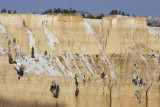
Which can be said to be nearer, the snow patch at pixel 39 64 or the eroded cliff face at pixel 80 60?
the eroded cliff face at pixel 80 60

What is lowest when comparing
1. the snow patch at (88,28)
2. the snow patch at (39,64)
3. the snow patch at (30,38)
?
the snow patch at (39,64)

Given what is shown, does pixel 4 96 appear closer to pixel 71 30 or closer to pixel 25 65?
pixel 25 65

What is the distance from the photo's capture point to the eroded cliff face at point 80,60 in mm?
37406

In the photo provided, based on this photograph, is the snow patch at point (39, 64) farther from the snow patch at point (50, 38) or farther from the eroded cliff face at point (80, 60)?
the snow patch at point (50, 38)

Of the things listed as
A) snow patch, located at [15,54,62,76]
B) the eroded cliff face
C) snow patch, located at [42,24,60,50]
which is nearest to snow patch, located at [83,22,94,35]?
the eroded cliff face

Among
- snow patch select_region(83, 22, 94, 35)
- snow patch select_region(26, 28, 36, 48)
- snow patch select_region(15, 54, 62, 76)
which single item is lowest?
snow patch select_region(15, 54, 62, 76)

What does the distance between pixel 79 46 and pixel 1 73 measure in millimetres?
11044

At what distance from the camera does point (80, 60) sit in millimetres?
44812

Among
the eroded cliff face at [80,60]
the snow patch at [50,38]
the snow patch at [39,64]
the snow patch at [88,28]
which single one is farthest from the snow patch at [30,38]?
the snow patch at [88,28]

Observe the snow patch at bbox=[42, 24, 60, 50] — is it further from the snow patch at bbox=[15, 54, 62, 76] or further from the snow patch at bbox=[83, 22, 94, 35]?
the snow patch at bbox=[83, 22, 94, 35]

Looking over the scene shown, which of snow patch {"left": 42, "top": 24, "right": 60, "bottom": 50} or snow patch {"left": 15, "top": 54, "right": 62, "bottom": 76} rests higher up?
snow patch {"left": 42, "top": 24, "right": 60, "bottom": 50}

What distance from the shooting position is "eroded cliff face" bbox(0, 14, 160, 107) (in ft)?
123

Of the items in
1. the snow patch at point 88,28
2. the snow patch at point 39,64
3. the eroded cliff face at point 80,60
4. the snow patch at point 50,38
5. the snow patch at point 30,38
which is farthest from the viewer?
the snow patch at point 88,28

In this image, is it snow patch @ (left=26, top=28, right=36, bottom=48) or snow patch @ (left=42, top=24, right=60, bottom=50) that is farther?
snow patch @ (left=42, top=24, right=60, bottom=50)
